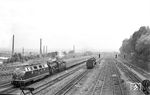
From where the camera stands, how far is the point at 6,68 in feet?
125

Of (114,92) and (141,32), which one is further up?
(141,32)

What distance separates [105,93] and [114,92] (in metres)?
1.37

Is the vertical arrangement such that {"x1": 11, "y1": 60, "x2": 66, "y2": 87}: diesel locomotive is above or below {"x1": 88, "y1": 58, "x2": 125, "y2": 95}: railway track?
above

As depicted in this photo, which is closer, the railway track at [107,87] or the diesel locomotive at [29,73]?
the railway track at [107,87]

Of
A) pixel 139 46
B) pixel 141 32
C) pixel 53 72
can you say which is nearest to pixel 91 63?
pixel 139 46

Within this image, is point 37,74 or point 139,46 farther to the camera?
point 139,46

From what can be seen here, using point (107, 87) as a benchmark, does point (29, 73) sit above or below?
above

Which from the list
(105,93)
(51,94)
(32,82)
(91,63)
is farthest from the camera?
(91,63)

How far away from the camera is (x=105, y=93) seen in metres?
23.6

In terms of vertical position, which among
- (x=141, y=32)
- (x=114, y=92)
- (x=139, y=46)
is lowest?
(x=114, y=92)

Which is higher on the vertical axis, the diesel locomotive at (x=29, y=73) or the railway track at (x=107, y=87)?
the diesel locomotive at (x=29, y=73)

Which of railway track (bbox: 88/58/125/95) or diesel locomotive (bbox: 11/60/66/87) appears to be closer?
railway track (bbox: 88/58/125/95)

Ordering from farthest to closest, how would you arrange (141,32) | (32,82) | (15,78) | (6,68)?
(141,32)
(6,68)
(32,82)
(15,78)

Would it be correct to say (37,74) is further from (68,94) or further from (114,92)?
(114,92)
